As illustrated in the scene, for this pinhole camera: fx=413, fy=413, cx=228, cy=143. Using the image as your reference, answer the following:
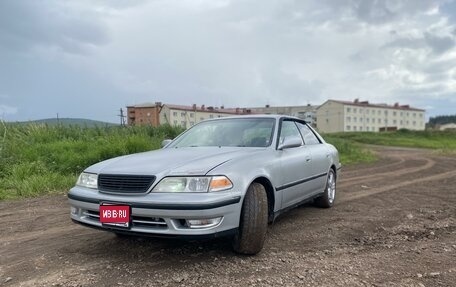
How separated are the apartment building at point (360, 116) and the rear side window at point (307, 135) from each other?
283ft

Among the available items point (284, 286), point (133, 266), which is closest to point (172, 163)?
point (133, 266)

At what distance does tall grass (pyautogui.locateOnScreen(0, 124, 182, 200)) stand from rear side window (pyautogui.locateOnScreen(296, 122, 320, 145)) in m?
5.14

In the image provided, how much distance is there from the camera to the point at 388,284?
337cm

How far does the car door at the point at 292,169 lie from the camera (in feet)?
15.2

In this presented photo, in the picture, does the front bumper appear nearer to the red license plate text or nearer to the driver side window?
the red license plate text

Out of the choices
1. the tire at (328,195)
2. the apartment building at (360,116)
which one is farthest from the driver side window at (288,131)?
the apartment building at (360,116)

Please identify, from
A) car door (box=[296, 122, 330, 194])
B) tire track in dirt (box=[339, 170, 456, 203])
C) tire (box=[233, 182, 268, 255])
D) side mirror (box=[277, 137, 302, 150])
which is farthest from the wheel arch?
tire track in dirt (box=[339, 170, 456, 203])

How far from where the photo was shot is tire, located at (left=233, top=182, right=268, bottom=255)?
377 cm

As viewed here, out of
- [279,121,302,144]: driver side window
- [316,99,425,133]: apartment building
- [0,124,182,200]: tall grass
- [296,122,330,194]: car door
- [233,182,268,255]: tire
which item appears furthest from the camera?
[316,99,425,133]: apartment building

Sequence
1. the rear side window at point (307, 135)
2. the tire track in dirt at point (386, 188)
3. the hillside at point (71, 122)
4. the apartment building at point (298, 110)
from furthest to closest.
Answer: the apartment building at point (298, 110)
the hillside at point (71, 122)
the tire track in dirt at point (386, 188)
the rear side window at point (307, 135)

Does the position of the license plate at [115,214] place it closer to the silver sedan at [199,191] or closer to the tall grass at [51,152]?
the silver sedan at [199,191]

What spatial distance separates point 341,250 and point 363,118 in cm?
9794

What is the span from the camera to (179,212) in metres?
3.42

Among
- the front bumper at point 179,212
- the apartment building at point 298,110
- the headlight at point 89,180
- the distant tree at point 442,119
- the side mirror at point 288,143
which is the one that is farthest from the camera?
the distant tree at point 442,119
